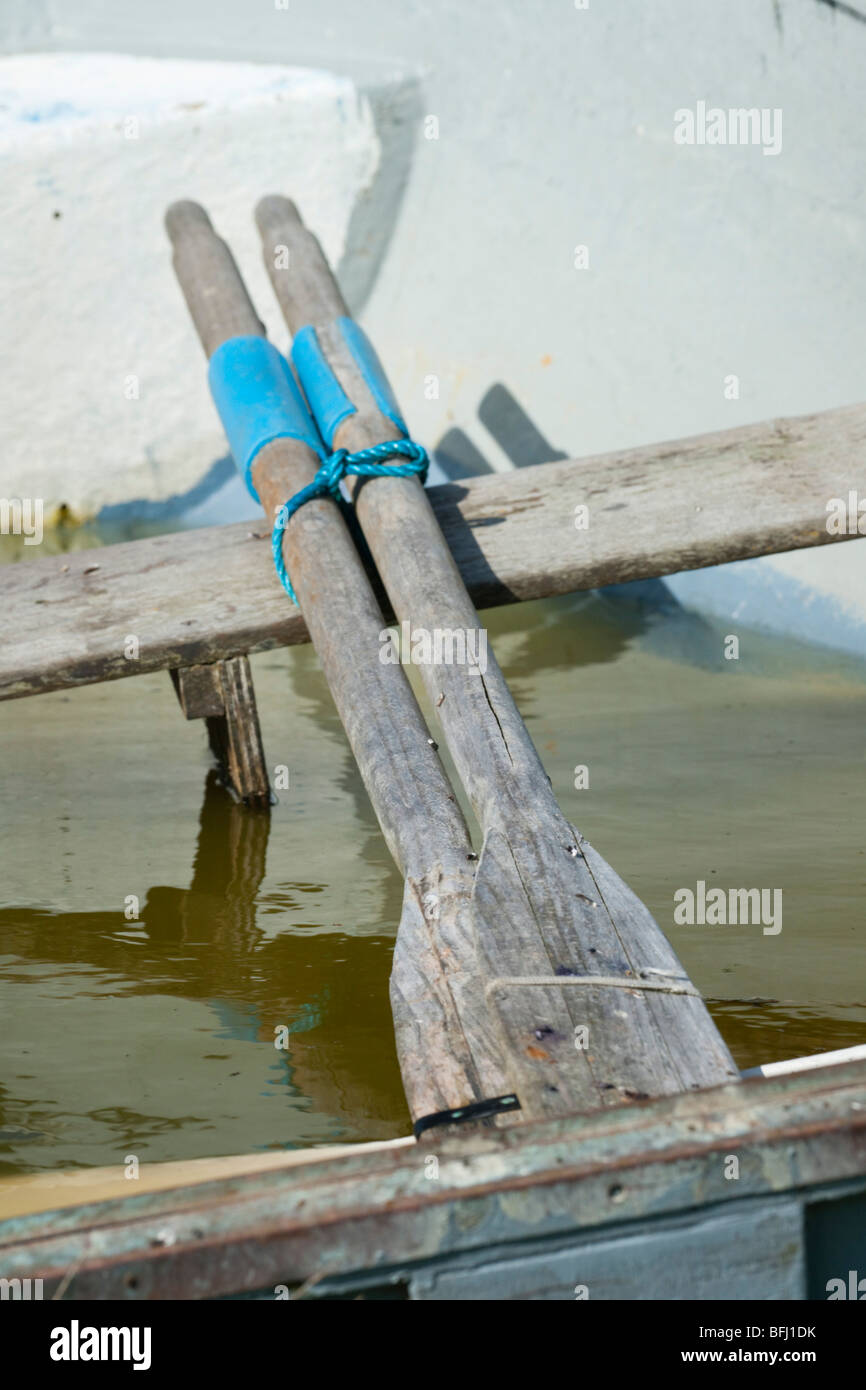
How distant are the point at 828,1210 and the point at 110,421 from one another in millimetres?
5625

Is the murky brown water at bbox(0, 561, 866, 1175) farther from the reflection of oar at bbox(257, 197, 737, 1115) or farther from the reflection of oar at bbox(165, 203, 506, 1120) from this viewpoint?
the reflection of oar at bbox(257, 197, 737, 1115)

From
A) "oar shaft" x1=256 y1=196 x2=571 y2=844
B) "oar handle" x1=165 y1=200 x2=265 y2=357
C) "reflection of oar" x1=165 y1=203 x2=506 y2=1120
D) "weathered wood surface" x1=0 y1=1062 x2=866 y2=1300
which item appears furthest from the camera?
"oar handle" x1=165 y1=200 x2=265 y2=357

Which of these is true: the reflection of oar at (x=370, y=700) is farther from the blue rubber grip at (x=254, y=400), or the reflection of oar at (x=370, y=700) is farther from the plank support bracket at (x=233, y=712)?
the plank support bracket at (x=233, y=712)

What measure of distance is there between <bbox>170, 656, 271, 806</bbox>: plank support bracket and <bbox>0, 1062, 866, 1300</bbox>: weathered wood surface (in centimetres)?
215

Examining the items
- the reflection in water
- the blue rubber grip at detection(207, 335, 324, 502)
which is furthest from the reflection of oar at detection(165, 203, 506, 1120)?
the reflection in water

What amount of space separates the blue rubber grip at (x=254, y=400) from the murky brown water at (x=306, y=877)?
1022mm

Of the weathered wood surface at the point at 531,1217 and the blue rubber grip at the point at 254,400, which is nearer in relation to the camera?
the weathered wood surface at the point at 531,1217

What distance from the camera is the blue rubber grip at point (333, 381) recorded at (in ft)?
11.1

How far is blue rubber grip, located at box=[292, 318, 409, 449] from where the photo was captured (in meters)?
3.38

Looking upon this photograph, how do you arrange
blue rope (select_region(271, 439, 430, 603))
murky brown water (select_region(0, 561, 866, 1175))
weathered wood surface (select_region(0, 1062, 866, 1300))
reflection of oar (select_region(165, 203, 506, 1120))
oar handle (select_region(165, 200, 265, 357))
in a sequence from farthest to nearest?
oar handle (select_region(165, 200, 265, 357))
blue rope (select_region(271, 439, 430, 603))
murky brown water (select_region(0, 561, 866, 1175))
reflection of oar (select_region(165, 203, 506, 1120))
weathered wood surface (select_region(0, 1062, 866, 1300))

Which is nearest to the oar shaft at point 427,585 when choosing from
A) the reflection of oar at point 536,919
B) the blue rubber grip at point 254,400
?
the reflection of oar at point 536,919

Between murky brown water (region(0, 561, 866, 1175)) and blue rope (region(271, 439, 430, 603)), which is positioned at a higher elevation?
blue rope (region(271, 439, 430, 603))

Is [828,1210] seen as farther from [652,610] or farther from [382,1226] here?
[652,610]

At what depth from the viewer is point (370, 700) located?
253 centimetres
